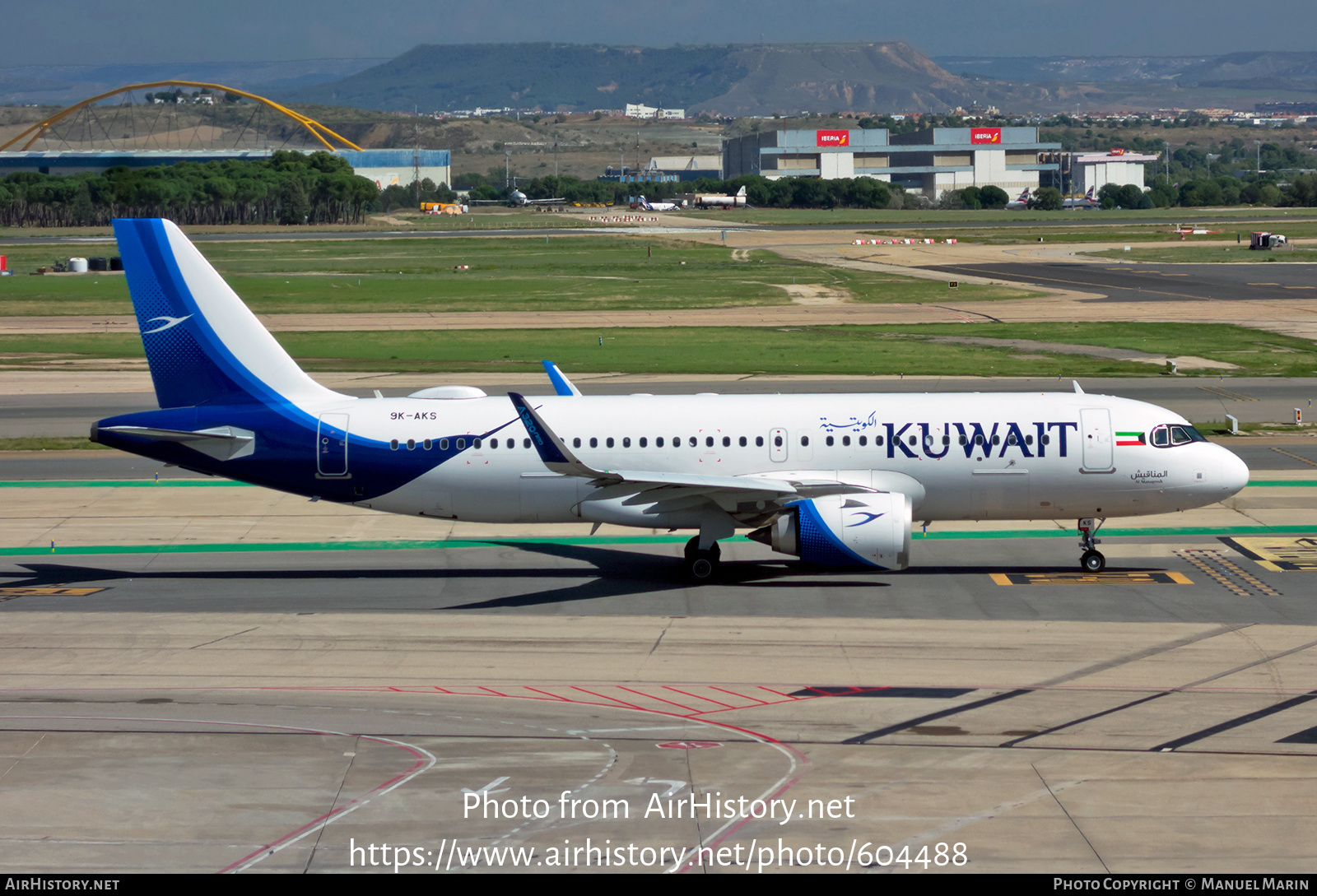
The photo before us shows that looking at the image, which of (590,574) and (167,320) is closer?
(167,320)

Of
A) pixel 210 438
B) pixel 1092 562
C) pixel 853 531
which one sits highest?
pixel 210 438

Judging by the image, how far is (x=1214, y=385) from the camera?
195ft

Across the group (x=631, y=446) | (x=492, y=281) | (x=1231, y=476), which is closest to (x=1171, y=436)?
(x=1231, y=476)

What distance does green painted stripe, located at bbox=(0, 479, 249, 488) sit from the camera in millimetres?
43656

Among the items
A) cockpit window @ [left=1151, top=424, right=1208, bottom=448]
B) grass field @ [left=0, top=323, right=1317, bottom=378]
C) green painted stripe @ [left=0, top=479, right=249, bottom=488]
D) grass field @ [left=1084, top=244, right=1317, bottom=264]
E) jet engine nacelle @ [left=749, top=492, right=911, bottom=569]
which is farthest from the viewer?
grass field @ [left=1084, top=244, right=1317, bottom=264]

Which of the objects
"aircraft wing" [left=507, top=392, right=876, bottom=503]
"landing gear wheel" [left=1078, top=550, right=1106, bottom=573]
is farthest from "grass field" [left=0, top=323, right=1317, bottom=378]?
"aircraft wing" [left=507, top=392, right=876, bottom=503]

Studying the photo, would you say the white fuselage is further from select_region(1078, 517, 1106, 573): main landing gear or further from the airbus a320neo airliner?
select_region(1078, 517, 1106, 573): main landing gear

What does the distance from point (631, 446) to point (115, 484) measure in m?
22.1

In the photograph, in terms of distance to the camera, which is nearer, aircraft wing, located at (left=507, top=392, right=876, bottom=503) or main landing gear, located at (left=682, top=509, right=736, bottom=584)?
aircraft wing, located at (left=507, top=392, right=876, bottom=503)

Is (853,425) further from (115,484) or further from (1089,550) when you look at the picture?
(115,484)

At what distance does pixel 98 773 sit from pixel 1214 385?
5337cm

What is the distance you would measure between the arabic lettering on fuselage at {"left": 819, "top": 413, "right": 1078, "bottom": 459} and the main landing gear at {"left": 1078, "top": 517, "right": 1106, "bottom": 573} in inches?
98.4

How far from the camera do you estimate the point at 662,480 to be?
97.3 ft
